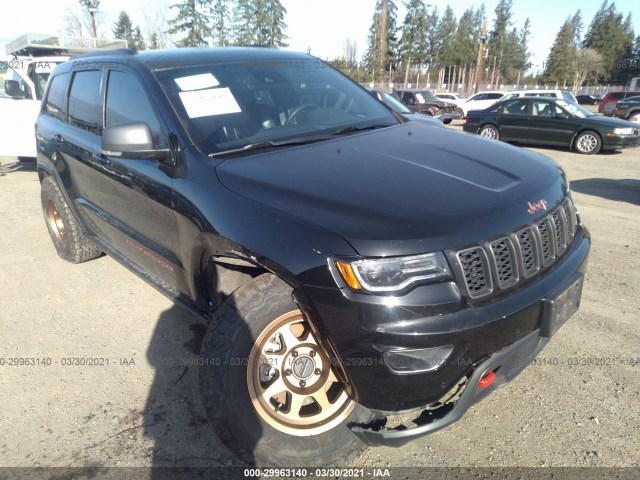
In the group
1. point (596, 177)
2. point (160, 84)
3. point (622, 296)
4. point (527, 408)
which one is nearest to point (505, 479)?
point (527, 408)

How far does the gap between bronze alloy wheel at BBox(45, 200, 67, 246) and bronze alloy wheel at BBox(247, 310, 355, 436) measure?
357 centimetres

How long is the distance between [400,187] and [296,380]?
1.01 m

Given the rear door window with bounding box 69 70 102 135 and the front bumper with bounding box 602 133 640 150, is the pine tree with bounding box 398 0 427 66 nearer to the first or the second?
the front bumper with bounding box 602 133 640 150

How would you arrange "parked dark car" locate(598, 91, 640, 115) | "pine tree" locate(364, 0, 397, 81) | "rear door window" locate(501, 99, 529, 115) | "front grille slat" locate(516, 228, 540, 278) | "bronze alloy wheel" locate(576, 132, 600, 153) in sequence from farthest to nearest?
"pine tree" locate(364, 0, 397, 81) → "parked dark car" locate(598, 91, 640, 115) → "rear door window" locate(501, 99, 529, 115) → "bronze alloy wheel" locate(576, 132, 600, 153) → "front grille slat" locate(516, 228, 540, 278)

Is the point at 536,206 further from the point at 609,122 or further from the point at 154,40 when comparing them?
the point at 154,40

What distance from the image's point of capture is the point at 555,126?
12.8m

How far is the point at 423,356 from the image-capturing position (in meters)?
1.90

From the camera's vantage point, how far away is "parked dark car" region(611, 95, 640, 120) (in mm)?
21078

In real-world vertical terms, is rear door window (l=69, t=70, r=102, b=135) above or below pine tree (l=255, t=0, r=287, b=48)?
below

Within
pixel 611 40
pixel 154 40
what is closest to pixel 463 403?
pixel 154 40

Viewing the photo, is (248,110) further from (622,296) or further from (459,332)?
(622,296)

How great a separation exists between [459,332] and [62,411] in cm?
231

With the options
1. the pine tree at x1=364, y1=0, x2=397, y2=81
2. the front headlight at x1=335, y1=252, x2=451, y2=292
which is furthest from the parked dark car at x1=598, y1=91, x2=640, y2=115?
the pine tree at x1=364, y1=0, x2=397, y2=81

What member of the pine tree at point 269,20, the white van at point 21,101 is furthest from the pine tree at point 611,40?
the white van at point 21,101
